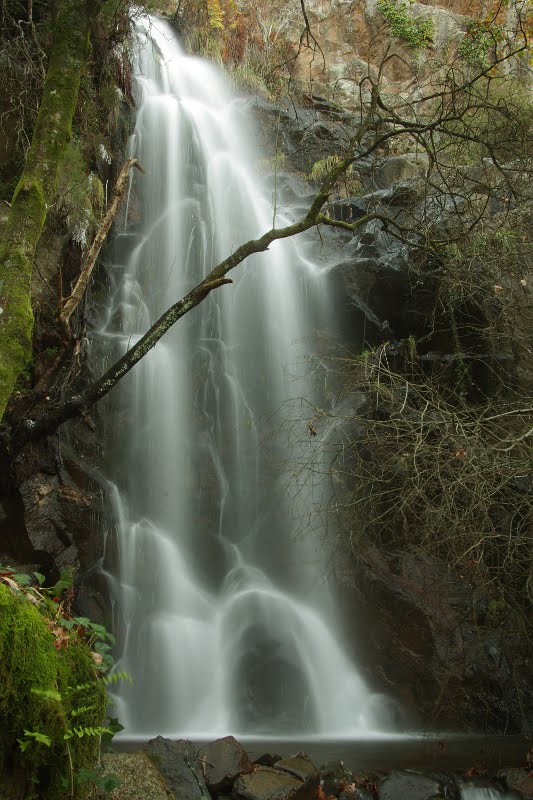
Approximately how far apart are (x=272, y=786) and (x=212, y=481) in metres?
4.69

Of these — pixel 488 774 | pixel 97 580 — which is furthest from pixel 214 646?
pixel 488 774

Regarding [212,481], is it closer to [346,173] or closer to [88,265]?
[88,265]

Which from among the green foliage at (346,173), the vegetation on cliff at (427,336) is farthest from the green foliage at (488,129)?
the green foliage at (346,173)

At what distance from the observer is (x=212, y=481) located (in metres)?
9.20

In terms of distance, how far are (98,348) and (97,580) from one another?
3315 millimetres

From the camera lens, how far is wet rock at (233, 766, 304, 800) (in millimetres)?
4785

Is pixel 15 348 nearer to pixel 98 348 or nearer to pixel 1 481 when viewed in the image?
pixel 1 481

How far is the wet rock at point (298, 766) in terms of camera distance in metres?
5.17

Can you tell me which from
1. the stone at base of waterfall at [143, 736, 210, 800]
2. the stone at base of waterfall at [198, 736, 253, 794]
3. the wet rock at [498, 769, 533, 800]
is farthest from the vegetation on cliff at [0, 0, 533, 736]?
the stone at base of waterfall at [143, 736, 210, 800]

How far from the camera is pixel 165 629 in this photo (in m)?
7.62

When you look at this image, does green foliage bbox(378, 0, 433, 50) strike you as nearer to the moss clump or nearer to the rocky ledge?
the rocky ledge

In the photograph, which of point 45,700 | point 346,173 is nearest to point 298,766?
point 45,700

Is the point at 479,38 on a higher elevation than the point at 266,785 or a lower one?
higher

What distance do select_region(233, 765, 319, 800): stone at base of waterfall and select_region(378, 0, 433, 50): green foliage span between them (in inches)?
687
